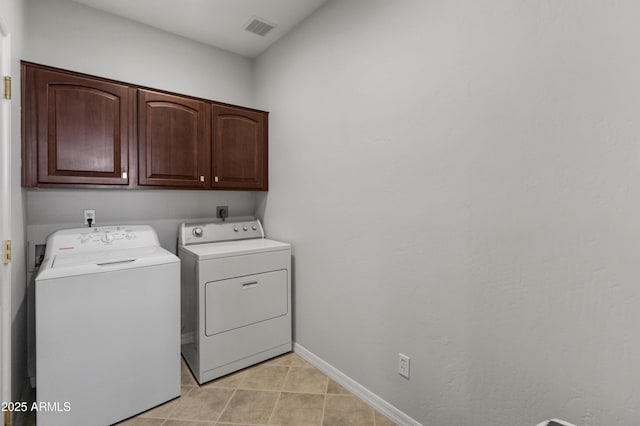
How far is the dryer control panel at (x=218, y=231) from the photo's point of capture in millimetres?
2520

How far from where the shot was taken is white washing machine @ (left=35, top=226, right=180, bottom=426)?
5.09 ft

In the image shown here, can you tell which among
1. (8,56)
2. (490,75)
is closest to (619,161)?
(490,75)

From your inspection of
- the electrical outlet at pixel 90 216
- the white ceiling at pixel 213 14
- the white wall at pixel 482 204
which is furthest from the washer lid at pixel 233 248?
the white ceiling at pixel 213 14

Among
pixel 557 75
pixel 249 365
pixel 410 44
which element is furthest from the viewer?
pixel 249 365

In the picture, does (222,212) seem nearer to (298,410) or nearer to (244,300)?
(244,300)

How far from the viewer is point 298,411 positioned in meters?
1.83

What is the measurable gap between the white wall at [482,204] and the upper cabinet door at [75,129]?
140 centimetres

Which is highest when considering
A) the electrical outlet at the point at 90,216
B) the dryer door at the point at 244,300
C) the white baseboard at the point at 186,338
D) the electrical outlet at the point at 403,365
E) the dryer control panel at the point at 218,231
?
the electrical outlet at the point at 90,216

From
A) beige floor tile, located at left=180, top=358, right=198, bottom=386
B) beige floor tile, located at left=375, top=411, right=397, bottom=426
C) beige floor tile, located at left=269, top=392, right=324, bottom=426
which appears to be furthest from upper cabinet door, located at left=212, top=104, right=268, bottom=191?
beige floor tile, located at left=375, top=411, right=397, bottom=426

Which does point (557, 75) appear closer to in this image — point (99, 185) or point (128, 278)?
point (128, 278)

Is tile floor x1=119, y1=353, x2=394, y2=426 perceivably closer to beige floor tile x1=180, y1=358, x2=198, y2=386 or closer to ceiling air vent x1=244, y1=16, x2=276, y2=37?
beige floor tile x1=180, y1=358, x2=198, y2=386

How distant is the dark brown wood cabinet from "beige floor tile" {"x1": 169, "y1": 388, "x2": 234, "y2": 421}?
1473mm

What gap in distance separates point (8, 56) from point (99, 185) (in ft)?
2.65

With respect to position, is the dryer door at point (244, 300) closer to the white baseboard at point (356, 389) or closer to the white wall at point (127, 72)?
the white baseboard at point (356, 389)
